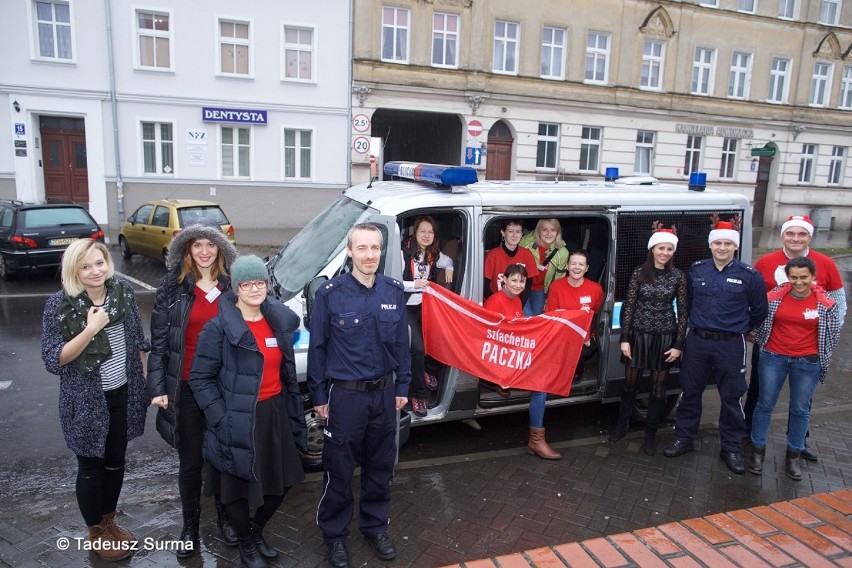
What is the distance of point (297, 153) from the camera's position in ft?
69.2

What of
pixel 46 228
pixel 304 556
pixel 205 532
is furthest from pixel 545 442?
pixel 46 228

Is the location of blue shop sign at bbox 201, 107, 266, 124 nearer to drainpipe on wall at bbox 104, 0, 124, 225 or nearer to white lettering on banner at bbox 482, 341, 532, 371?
drainpipe on wall at bbox 104, 0, 124, 225

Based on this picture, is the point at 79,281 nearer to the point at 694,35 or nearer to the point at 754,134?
the point at 694,35

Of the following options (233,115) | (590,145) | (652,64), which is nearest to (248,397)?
(233,115)

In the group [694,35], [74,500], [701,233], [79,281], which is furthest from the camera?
[694,35]

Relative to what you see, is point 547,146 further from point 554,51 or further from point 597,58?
point 597,58

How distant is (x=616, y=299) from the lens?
5543mm

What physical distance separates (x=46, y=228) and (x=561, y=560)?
12372 mm

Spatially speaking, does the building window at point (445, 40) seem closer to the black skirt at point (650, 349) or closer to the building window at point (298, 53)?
the building window at point (298, 53)

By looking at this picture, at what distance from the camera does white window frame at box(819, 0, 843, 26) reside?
26.3 metres

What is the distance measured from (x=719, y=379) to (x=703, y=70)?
23889 millimetres

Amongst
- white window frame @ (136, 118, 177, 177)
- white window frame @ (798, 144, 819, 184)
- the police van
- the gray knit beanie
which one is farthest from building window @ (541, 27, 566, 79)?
the gray knit beanie

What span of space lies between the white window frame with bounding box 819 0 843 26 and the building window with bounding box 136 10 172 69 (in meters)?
26.4

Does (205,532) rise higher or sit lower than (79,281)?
lower
